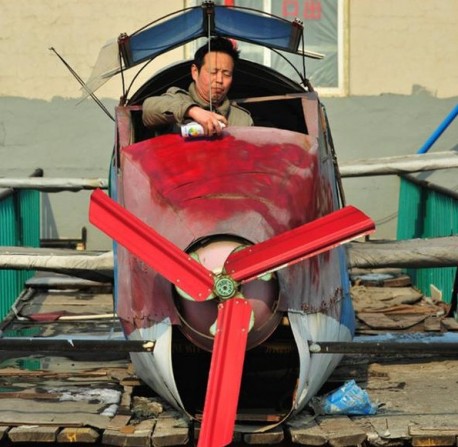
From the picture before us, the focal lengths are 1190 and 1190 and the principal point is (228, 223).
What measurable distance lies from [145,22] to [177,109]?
6512mm

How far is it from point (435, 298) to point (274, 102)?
357 cm

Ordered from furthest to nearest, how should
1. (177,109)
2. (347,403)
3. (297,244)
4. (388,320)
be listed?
1. (388,320)
2. (177,109)
3. (347,403)
4. (297,244)

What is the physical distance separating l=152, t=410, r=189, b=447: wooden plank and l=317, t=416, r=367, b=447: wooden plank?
2.53ft

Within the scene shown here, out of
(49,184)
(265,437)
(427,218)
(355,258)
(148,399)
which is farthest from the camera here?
(427,218)

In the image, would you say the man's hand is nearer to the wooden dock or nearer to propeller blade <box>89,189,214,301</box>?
propeller blade <box>89,189,214,301</box>

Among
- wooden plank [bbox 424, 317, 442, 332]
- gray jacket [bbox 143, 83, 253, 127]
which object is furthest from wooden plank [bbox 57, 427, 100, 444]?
wooden plank [bbox 424, 317, 442, 332]

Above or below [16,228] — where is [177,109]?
above

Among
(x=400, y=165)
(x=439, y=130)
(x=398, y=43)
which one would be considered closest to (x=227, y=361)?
(x=400, y=165)

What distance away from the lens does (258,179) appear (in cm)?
644

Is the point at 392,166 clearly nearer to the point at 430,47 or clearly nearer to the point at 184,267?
the point at 430,47

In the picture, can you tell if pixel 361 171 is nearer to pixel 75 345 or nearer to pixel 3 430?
pixel 75 345

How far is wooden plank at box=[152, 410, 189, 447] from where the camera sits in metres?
6.44

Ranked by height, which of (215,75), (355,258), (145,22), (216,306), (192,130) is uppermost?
(145,22)

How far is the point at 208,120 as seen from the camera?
6.81 metres
